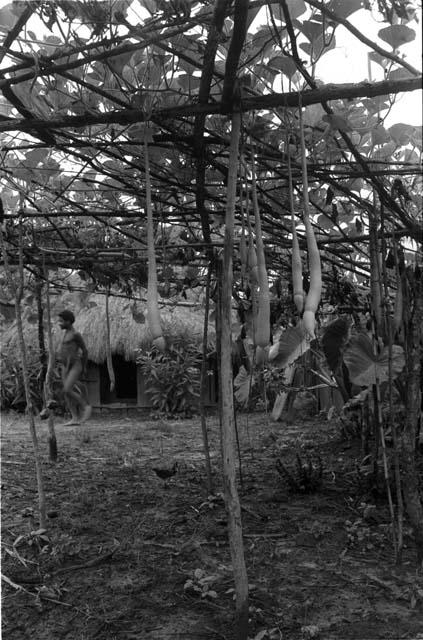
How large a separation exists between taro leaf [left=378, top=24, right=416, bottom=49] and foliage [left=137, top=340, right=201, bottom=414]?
972cm

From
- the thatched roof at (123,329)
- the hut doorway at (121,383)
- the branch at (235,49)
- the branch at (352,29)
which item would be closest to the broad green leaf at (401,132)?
the branch at (352,29)

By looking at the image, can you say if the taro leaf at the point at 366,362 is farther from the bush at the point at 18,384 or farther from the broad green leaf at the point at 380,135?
the bush at the point at 18,384

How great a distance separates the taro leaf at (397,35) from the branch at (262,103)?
0.64 ft

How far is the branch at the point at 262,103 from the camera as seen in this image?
1866 millimetres

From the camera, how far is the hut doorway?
532 inches

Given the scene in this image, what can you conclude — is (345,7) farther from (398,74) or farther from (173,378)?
(173,378)

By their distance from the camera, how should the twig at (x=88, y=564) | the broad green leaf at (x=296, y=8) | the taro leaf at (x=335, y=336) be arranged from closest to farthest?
the broad green leaf at (x=296, y=8), the twig at (x=88, y=564), the taro leaf at (x=335, y=336)

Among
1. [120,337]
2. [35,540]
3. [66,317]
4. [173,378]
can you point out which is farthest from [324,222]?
[120,337]

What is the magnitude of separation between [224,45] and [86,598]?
95.6 inches

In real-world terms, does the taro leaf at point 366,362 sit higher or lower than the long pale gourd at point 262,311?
lower

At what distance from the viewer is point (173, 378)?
38.8 feet

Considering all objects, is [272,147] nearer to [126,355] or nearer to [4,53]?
[4,53]

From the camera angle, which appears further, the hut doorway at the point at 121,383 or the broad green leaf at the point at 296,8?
the hut doorway at the point at 121,383

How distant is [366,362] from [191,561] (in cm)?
144
